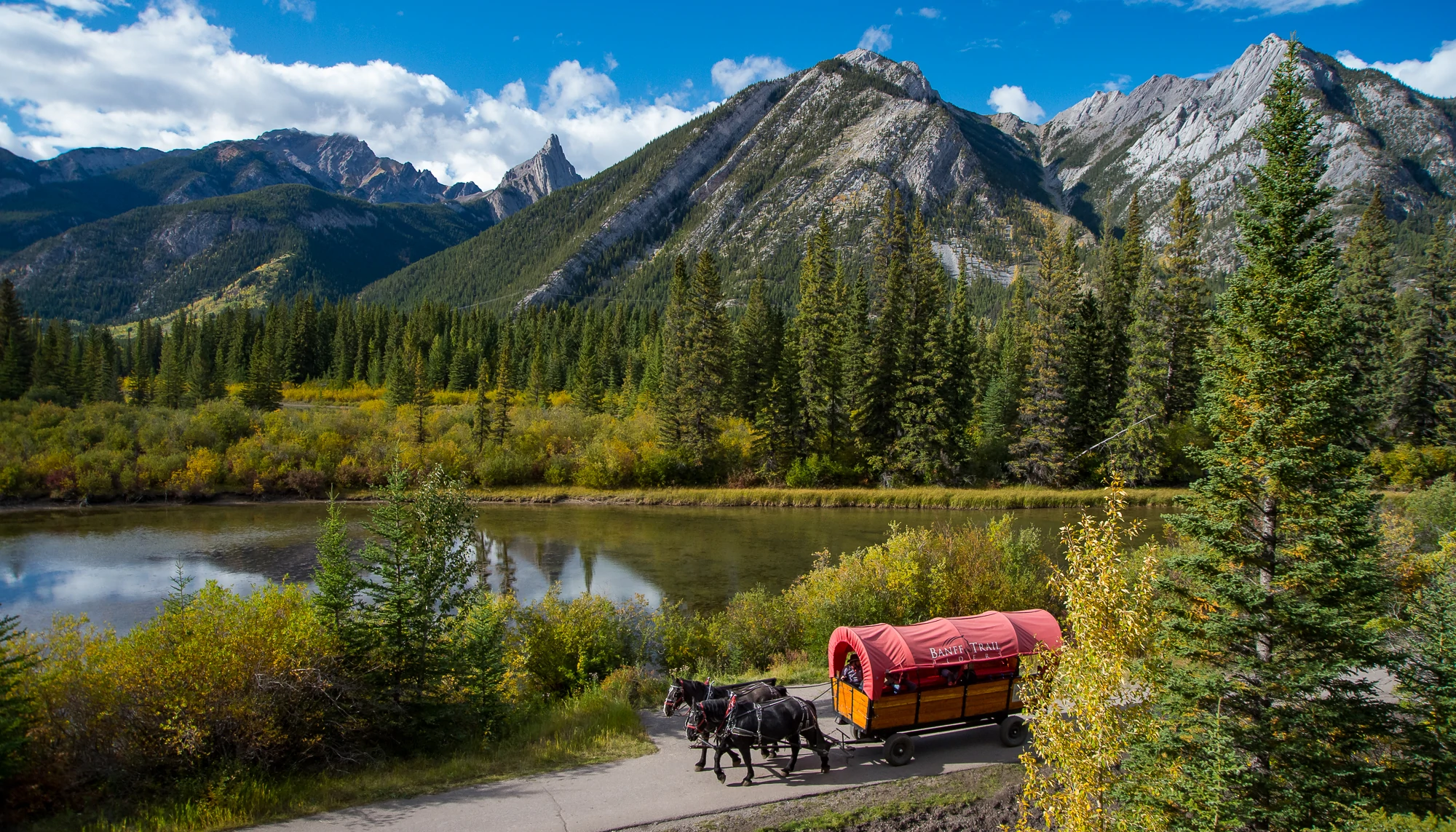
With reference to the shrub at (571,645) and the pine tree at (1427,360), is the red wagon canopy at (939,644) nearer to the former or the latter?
the shrub at (571,645)

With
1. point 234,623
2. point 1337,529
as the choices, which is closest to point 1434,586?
point 1337,529

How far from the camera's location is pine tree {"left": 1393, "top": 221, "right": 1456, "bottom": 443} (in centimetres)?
4956

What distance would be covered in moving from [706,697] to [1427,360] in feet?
208

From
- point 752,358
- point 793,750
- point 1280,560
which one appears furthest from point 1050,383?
point 793,750

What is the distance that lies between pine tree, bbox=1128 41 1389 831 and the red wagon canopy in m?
2.57

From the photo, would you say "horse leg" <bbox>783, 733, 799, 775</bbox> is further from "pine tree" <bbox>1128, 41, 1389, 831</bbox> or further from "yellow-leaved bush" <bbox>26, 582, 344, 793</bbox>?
"yellow-leaved bush" <bbox>26, 582, 344, 793</bbox>

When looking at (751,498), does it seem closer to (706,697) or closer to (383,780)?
(706,697)

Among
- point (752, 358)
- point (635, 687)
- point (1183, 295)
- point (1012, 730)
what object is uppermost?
point (1183, 295)

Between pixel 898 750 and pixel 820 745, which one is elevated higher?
pixel 820 745

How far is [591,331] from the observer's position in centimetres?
10444

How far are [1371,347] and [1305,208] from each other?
2090 inches

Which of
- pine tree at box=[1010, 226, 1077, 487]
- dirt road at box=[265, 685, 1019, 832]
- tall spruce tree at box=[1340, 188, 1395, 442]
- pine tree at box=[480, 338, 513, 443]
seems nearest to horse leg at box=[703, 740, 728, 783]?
dirt road at box=[265, 685, 1019, 832]

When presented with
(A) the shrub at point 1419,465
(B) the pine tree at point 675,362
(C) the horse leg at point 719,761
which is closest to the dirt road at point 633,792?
(C) the horse leg at point 719,761

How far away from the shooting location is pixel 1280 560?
11.1 m
